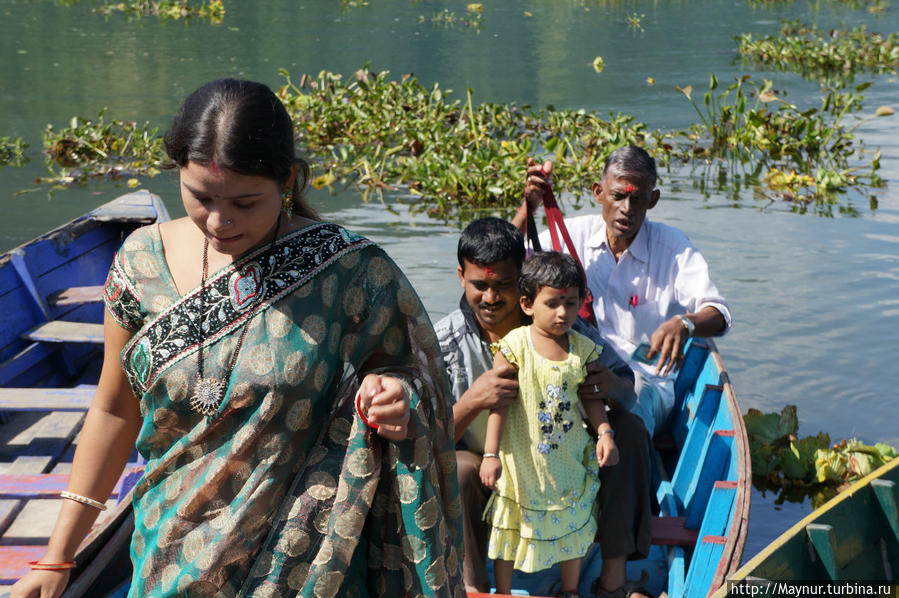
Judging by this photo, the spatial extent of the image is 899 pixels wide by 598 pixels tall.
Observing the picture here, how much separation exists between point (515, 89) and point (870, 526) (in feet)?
40.8

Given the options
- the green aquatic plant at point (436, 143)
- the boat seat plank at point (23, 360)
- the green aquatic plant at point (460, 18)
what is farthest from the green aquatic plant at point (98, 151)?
the green aquatic plant at point (460, 18)

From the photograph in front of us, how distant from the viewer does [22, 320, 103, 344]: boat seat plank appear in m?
4.30

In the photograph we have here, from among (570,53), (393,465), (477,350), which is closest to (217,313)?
(393,465)

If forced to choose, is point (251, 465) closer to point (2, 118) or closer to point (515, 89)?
point (2, 118)

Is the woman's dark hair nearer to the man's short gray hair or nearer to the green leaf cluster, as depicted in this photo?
the man's short gray hair

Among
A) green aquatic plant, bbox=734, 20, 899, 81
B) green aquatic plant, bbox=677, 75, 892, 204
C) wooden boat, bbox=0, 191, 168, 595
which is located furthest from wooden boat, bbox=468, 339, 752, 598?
green aquatic plant, bbox=734, 20, 899, 81

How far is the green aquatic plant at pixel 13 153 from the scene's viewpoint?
406 inches

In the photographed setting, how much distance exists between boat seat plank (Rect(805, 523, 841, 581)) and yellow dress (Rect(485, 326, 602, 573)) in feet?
1.90

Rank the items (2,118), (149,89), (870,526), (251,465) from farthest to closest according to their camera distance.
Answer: (149,89)
(2,118)
(870,526)
(251,465)

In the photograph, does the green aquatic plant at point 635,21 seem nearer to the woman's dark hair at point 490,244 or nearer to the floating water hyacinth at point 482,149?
the floating water hyacinth at point 482,149

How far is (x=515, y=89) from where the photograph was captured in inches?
575

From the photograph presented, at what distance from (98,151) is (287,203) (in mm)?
9115

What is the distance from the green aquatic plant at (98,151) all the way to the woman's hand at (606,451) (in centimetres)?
821

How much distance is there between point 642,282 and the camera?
12.2 feet
